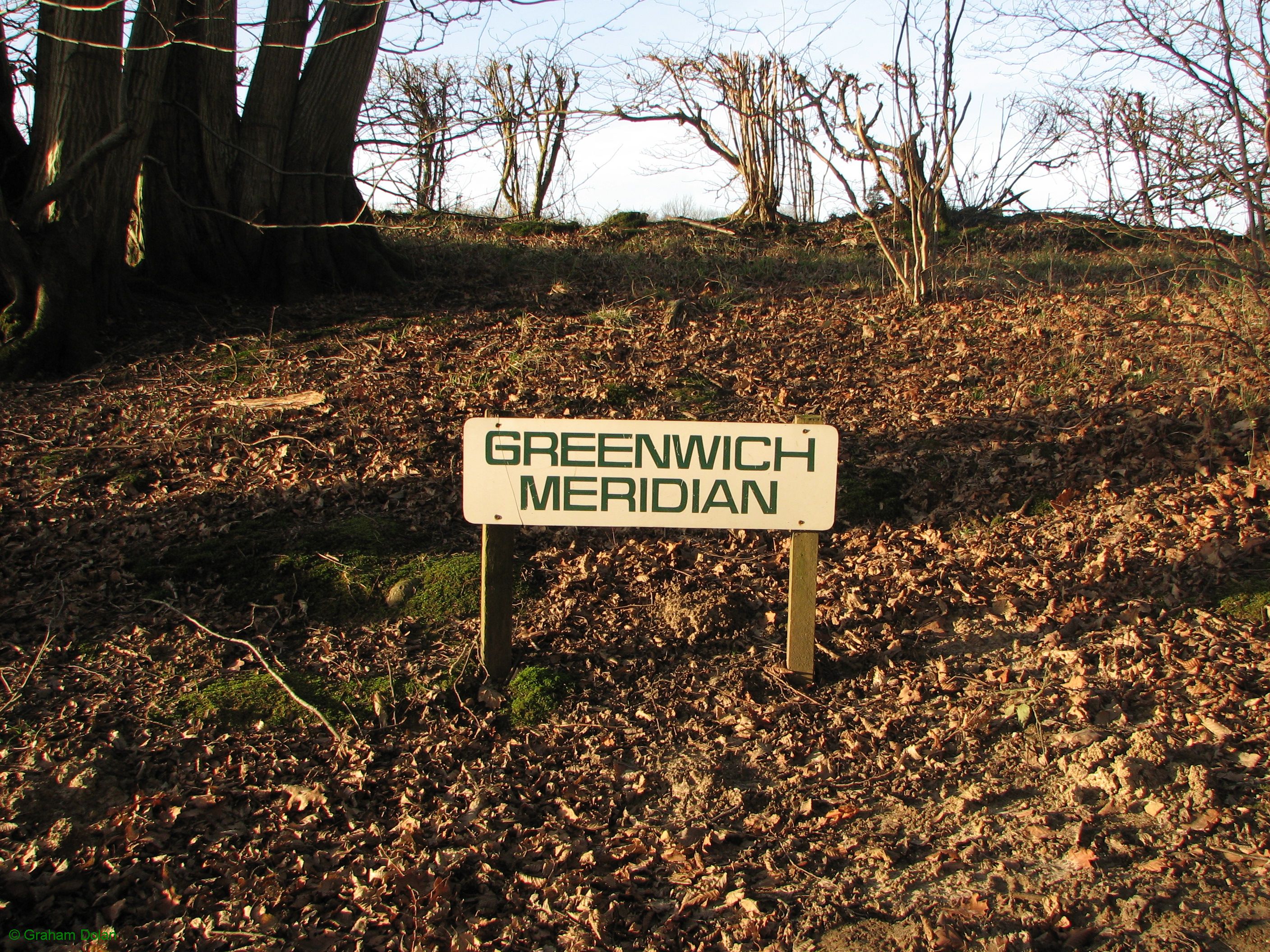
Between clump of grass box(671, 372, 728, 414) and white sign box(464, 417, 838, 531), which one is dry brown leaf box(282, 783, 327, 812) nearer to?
white sign box(464, 417, 838, 531)

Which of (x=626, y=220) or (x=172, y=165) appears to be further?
(x=626, y=220)

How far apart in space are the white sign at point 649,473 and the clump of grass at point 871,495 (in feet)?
5.23

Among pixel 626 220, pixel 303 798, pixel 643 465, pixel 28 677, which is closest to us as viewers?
pixel 303 798

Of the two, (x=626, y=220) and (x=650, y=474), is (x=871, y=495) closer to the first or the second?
(x=650, y=474)

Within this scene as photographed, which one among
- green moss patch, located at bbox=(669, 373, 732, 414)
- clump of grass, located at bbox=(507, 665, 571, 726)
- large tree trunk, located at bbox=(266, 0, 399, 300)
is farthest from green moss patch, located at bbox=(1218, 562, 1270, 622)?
large tree trunk, located at bbox=(266, 0, 399, 300)

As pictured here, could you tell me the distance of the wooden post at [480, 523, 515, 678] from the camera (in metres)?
3.95

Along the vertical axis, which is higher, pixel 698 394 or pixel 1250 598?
pixel 698 394

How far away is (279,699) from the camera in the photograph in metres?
3.79

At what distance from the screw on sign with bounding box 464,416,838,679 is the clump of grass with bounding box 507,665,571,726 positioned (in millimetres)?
479

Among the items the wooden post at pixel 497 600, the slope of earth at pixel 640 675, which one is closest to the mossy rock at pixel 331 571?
the slope of earth at pixel 640 675

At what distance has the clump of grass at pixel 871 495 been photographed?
5.43m

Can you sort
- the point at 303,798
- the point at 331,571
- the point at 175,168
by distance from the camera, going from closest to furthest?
1. the point at 303,798
2. the point at 331,571
3. the point at 175,168

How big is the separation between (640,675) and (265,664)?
64.7 inches

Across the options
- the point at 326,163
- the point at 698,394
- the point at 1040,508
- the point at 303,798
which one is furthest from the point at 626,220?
the point at 303,798
